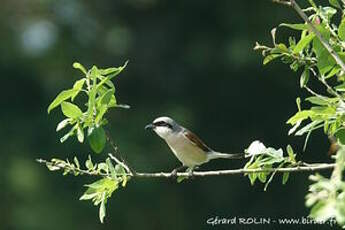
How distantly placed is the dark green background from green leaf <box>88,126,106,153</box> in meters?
8.69

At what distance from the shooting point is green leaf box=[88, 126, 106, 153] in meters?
2.22

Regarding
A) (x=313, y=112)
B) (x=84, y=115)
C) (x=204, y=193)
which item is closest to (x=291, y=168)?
(x=313, y=112)

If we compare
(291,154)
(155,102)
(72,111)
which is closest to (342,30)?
(291,154)

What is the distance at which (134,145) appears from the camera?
11.5 m

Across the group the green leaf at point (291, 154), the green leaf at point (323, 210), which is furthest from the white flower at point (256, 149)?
the green leaf at point (323, 210)

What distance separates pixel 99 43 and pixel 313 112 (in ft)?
36.0

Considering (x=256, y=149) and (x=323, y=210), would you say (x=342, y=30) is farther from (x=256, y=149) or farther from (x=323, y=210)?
(x=323, y=210)

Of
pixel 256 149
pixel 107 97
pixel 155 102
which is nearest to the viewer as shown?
pixel 107 97

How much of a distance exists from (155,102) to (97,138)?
33.1ft

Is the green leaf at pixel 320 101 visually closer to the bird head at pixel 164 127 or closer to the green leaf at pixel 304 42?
the green leaf at pixel 304 42

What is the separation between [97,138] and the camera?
2242 mm

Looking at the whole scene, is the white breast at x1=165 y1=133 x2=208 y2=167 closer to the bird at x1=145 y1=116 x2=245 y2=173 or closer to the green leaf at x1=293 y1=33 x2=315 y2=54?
the bird at x1=145 y1=116 x2=245 y2=173

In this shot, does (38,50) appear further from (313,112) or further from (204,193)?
(313,112)

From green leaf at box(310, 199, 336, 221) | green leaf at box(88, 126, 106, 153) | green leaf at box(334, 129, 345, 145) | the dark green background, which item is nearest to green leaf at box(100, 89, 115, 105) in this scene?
green leaf at box(88, 126, 106, 153)
